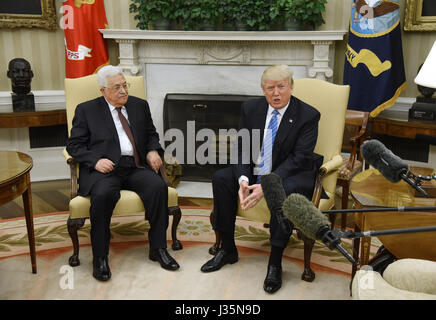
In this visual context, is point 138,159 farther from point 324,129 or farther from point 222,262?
point 324,129

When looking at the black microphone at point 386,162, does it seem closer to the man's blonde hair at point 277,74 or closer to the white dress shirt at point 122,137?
the man's blonde hair at point 277,74

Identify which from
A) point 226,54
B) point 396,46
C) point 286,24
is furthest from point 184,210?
point 396,46

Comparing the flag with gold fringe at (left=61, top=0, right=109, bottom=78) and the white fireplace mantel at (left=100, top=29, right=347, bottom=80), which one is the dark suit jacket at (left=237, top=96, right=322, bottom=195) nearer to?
the white fireplace mantel at (left=100, top=29, right=347, bottom=80)

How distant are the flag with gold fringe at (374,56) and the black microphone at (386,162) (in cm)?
259

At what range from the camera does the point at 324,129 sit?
9.96ft

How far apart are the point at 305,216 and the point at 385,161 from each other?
658 mm

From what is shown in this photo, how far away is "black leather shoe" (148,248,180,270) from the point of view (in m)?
2.82

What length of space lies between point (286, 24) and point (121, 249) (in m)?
2.61

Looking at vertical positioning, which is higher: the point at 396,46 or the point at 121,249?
the point at 396,46

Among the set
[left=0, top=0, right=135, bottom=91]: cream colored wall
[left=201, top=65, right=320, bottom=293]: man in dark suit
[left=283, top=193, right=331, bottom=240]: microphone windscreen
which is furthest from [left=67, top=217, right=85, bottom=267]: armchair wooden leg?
[left=0, top=0, right=135, bottom=91]: cream colored wall

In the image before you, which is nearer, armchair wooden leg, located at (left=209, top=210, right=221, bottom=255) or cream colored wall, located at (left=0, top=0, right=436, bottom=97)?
armchair wooden leg, located at (left=209, top=210, right=221, bottom=255)

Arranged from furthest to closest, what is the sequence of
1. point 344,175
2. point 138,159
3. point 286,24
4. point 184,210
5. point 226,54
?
point 226,54 → point 286,24 → point 184,210 → point 344,175 → point 138,159

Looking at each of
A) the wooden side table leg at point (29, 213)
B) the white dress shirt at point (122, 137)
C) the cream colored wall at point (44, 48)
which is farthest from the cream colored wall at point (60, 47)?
the wooden side table leg at point (29, 213)

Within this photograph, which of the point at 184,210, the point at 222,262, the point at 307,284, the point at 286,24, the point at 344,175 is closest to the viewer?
the point at 307,284
